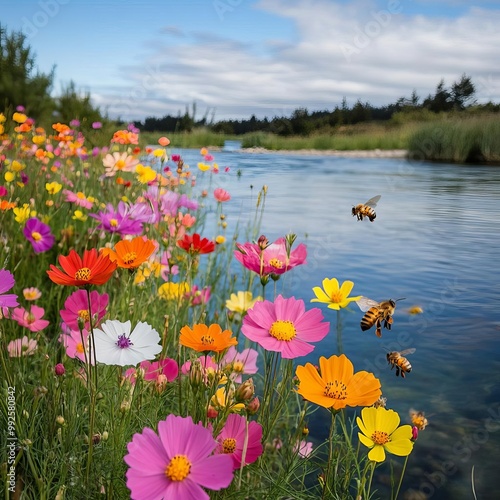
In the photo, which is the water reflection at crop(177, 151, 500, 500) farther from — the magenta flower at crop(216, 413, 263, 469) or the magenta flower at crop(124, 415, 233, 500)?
the magenta flower at crop(124, 415, 233, 500)

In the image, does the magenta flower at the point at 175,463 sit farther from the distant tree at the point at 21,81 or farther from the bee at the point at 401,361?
the distant tree at the point at 21,81

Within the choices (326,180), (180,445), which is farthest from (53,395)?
(326,180)

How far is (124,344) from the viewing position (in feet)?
3.02

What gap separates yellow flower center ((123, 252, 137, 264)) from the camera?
95 centimetres

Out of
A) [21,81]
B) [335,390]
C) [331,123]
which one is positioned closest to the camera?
[335,390]

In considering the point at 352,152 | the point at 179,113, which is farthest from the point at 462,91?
the point at 179,113

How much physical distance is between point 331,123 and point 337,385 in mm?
31416

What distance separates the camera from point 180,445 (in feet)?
2.16

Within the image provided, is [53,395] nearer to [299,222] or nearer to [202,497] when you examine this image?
[202,497]

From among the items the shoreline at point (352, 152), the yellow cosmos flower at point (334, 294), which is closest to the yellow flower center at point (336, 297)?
the yellow cosmos flower at point (334, 294)

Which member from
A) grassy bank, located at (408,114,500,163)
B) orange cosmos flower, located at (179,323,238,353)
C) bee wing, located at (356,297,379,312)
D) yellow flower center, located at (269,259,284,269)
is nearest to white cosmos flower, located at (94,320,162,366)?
orange cosmos flower, located at (179,323,238,353)

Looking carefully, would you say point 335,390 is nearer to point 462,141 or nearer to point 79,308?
point 79,308

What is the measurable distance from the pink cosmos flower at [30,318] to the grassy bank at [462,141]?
13.3m

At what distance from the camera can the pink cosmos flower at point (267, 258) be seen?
1.07 m
